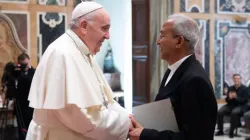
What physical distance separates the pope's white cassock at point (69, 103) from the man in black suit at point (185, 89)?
0.17 m

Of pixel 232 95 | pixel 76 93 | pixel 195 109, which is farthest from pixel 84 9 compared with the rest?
pixel 232 95

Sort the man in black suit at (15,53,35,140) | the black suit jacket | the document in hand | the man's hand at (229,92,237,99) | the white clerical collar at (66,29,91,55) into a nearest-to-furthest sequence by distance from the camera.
→ the black suit jacket < the document in hand < the white clerical collar at (66,29,91,55) < the man in black suit at (15,53,35,140) < the man's hand at (229,92,237,99)

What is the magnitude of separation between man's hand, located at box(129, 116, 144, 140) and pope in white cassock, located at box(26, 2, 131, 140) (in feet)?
0.12

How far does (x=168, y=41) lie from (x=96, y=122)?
626mm

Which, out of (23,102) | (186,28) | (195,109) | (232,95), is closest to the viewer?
(195,109)

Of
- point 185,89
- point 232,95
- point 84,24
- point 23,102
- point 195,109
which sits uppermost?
point 84,24

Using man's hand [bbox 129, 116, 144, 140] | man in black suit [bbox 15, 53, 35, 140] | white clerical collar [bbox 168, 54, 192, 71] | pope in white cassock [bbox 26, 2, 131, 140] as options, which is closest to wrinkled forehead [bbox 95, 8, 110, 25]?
pope in white cassock [bbox 26, 2, 131, 140]

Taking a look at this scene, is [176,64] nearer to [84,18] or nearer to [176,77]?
[176,77]

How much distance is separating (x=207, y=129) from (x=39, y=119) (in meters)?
0.92

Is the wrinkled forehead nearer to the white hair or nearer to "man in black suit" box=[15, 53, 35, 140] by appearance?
the white hair

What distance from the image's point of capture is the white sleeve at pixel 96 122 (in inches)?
79.0

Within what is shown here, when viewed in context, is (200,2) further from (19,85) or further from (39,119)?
(39,119)

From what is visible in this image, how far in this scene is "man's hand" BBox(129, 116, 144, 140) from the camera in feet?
7.06

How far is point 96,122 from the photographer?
205cm
